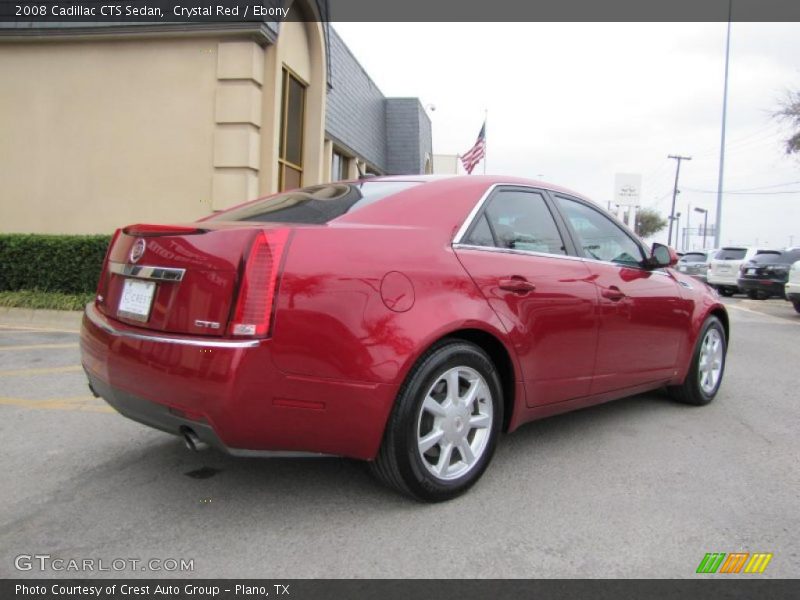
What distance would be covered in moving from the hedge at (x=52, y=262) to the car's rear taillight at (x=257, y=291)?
22.6 feet

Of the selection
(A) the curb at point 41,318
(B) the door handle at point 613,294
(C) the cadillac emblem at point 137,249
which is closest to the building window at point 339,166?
(A) the curb at point 41,318

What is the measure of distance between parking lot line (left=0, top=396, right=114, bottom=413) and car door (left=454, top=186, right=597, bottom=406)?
9.48 ft

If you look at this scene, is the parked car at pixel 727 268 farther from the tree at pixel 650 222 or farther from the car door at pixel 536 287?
the tree at pixel 650 222

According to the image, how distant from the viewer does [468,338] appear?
9.60 ft

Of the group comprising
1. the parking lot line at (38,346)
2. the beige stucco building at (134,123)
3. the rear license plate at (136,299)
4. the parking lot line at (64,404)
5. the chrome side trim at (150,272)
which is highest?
the beige stucco building at (134,123)

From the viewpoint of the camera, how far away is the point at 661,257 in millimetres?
4227

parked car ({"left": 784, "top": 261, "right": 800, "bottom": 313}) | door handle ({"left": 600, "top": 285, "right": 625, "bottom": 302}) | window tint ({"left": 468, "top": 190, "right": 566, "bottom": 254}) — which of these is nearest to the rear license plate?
window tint ({"left": 468, "top": 190, "right": 566, "bottom": 254})

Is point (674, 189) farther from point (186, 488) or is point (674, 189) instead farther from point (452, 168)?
point (186, 488)

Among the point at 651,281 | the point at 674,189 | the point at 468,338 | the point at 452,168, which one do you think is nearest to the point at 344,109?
the point at 651,281

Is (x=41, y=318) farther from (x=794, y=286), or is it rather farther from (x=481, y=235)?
(x=794, y=286)

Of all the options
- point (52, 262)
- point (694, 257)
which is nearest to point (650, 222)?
point (694, 257)

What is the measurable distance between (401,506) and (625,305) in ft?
6.41

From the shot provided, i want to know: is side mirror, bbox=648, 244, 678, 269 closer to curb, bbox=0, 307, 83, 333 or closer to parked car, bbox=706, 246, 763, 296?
curb, bbox=0, 307, 83, 333

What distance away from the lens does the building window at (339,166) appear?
15.6 m
